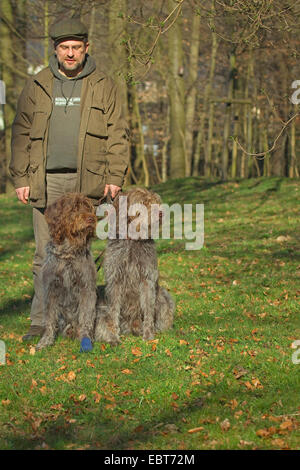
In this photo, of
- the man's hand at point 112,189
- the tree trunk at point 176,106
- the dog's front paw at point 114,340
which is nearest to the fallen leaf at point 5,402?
the dog's front paw at point 114,340

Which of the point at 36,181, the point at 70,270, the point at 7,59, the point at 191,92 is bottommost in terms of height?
the point at 70,270

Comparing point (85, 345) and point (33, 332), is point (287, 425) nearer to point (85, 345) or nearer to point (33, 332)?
point (85, 345)

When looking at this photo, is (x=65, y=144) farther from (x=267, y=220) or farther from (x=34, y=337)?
(x=267, y=220)

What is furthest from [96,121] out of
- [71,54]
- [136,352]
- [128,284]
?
[136,352]

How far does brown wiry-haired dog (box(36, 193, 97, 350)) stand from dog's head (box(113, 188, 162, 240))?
316 mm

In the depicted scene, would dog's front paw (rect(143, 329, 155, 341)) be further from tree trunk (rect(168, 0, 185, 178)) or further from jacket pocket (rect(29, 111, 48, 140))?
tree trunk (rect(168, 0, 185, 178))

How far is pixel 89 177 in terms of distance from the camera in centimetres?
666

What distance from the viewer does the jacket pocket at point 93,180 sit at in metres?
6.66

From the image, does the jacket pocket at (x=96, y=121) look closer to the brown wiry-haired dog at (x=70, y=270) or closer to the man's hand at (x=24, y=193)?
the brown wiry-haired dog at (x=70, y=270)

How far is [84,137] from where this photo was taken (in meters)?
6.63

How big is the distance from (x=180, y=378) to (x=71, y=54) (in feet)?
10.5

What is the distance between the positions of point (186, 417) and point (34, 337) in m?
2.60

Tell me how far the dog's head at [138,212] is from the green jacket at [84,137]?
0.30 metres

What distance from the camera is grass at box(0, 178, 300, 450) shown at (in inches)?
179
